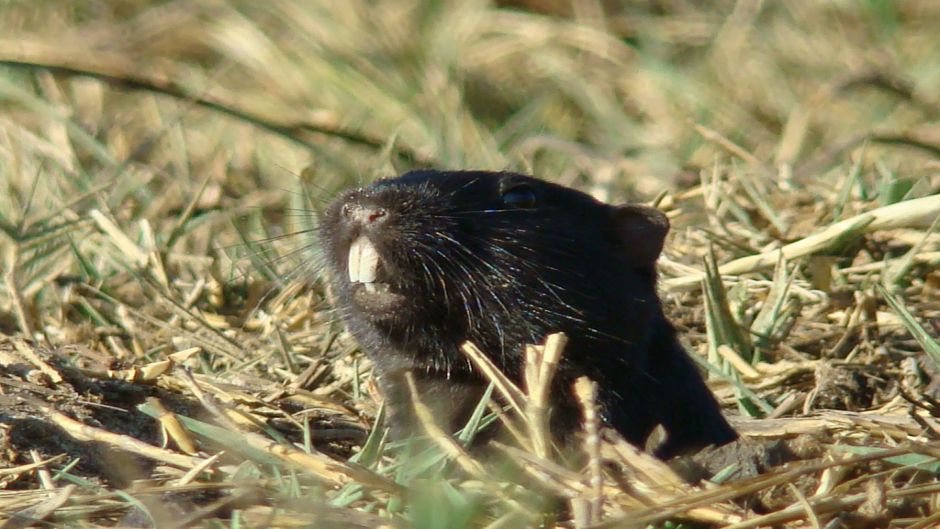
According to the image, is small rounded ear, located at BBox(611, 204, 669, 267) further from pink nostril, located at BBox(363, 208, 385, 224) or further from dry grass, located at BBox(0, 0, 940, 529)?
pink nostril, located at BBox(363, 208, 385, 224)

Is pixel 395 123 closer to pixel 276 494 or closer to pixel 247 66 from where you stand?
pixel 247 66

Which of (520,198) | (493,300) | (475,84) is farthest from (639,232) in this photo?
(475,84)

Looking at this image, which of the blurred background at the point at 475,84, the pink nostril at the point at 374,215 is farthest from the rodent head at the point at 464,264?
the blurred background at the point at 475,84

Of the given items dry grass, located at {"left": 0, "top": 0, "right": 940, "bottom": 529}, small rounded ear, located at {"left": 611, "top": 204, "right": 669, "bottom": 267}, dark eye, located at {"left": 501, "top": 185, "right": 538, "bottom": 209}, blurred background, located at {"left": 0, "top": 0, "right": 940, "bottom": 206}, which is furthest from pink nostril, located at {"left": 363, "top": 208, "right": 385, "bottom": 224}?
blurred background, located at {"left": 0, "top": 0, "right": 940, "bottom": 206}

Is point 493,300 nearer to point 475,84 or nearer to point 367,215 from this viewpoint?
point 367,215

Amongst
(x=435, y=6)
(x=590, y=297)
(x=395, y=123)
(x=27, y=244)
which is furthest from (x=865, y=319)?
(x=435, y=6)

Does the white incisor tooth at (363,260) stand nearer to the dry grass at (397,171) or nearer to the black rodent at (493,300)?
the black rodent at (493,300)
